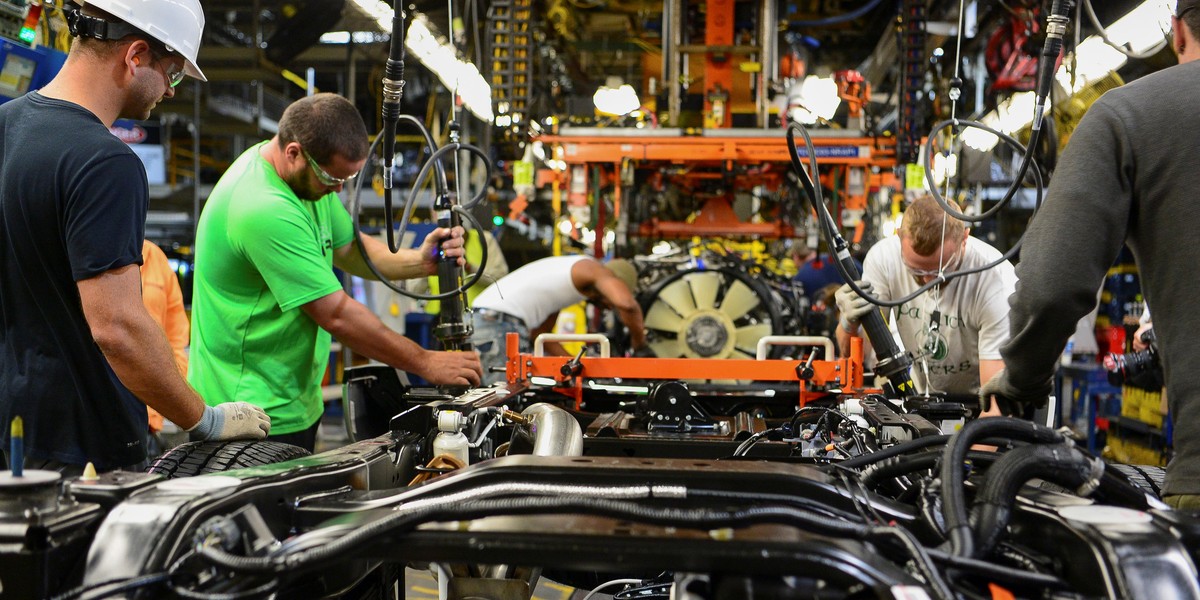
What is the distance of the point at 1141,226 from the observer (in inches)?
70.1

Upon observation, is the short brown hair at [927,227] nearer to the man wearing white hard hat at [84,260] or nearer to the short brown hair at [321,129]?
the short brown hair at [321,129]

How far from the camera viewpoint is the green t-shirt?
286 centimetres

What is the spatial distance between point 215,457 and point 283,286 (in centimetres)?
92

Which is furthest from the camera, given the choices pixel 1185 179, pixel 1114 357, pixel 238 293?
pixel 1114 357

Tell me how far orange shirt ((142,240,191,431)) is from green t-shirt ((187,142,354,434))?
6.55ft

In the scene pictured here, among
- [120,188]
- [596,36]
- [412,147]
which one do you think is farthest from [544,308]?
[412,147]

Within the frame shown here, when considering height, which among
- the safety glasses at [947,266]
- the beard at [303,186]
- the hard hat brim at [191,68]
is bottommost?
the safety glasses at [947,266]

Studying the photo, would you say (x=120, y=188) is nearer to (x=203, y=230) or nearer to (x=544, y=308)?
(x=203, y=230)

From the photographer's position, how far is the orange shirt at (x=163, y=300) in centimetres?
480

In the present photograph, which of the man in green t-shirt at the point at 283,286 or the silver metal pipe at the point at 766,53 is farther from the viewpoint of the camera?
the silver metal pipe at the point at 766,53

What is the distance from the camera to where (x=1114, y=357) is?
3.53m

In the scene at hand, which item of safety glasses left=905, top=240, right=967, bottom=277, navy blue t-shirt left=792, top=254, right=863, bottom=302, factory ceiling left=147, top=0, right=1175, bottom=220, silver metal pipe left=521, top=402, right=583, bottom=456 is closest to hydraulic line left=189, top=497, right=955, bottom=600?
silver metal pipe left=521, top=402, right=583, bottom=456

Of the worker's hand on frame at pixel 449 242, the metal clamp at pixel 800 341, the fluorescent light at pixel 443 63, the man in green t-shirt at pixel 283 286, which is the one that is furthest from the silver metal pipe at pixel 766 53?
the man in green t-shirt at pixel 283 286

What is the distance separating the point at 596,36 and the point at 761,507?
12.0 m
